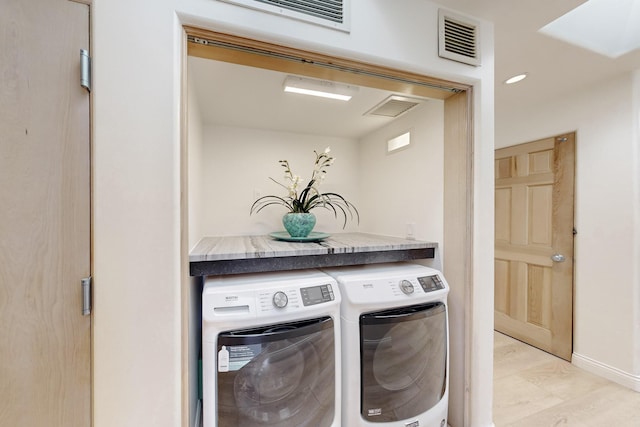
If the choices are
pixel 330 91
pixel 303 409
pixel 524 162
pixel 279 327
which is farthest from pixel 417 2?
pixel 524 162

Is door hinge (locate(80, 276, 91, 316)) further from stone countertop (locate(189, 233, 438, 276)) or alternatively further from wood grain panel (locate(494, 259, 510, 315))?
wood grain panel (locate(494, 259, 510, 315))

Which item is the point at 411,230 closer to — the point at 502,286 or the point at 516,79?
the point at 516,79

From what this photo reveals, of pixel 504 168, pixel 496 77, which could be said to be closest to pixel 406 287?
pixel 496 77

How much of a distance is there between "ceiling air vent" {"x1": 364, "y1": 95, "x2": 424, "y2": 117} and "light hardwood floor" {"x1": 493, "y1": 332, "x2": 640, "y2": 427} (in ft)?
7.03

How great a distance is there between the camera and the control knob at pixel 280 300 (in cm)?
111

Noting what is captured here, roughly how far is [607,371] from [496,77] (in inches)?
95.9

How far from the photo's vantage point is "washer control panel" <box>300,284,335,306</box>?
1171 mm

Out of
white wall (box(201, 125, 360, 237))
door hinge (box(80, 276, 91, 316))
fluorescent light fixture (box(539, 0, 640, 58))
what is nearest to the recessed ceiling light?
fluorescent light fixture (box(539, 0, 640, 58))

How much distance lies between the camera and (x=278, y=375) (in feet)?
3.57

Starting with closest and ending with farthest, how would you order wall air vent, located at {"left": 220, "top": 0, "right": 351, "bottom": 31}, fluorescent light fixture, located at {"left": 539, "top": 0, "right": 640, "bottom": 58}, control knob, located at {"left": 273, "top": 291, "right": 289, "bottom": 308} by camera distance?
wall air vent, located at {"left": 220, "top": 0, "right": 351, "bottom": 31}
control knob, located at {"left": 273, "top": 291, "right": 289, "bottom": 308}
fluorescent light fixture, located at {"left": 539, "top": 0, "right": 640, "bottom": 58}

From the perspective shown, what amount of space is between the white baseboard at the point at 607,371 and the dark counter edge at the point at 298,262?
1.80 meters

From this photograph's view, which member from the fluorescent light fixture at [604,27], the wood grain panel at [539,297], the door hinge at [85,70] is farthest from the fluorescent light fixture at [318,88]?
the wood grain panel at [539,297]

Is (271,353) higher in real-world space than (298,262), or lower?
lower

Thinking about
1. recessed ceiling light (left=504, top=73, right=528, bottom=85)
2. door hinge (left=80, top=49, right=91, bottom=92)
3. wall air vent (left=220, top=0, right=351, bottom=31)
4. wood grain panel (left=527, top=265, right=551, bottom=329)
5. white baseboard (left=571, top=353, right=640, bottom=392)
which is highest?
recessed ceiling light (left=504, top=73, right=528, bottom=85)
